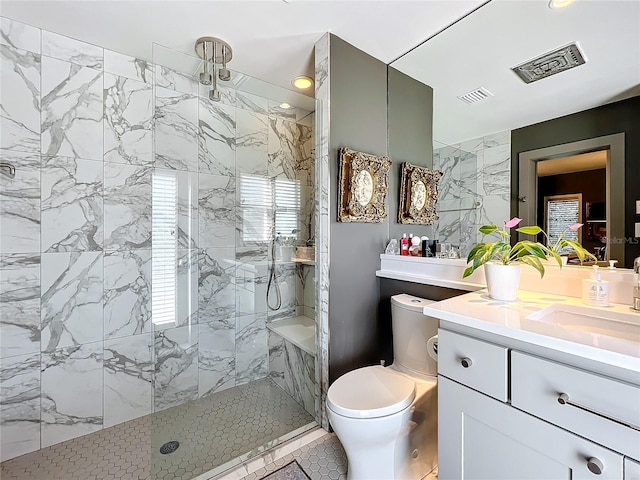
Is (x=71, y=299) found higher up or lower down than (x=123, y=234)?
lower down

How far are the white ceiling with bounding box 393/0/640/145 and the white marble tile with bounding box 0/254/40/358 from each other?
2.59 m

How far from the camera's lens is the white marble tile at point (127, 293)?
188cm

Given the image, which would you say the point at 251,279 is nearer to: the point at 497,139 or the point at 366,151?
the point at 366,151

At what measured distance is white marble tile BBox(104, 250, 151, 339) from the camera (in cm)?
188

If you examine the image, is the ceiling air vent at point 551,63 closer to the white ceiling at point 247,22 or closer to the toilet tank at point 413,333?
the white ceiling at point 247,22

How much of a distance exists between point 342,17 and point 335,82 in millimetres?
322

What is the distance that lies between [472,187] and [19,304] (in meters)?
2.66

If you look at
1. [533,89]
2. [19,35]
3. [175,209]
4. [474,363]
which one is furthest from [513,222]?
[19,35]

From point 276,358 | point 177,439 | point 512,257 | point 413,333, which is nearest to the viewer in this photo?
point 512,257

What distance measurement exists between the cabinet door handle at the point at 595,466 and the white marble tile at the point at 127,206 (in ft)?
7.68

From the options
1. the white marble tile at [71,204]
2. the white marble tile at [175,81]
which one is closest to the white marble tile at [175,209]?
the white marble tile at [71,204]

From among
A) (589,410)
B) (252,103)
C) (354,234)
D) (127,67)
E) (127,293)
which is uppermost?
(127,67)

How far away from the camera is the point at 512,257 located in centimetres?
136

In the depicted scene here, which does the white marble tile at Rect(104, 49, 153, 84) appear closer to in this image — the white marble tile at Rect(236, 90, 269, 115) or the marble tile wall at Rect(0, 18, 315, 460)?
the marble tile wall at Rect(0, 18, 315, 460)
